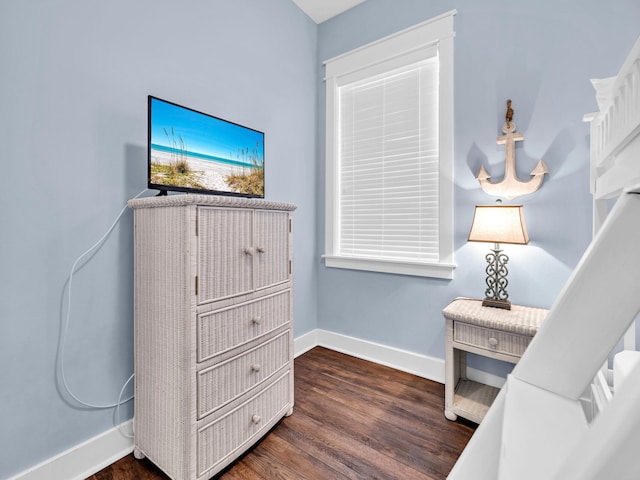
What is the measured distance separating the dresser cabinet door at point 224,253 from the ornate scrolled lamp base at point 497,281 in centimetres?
146

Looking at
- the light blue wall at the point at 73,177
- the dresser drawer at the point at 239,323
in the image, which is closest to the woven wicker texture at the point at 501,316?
the dresser drawer at the point at 239,323

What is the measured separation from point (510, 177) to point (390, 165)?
87 centimetres

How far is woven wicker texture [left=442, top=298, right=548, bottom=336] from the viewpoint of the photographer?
1563mm

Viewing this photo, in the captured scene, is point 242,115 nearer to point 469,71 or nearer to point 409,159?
point 409,159

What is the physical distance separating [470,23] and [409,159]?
37.6 inches

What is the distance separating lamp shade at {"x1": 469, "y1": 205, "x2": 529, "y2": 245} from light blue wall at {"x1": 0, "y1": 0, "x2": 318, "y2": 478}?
6.02 ft

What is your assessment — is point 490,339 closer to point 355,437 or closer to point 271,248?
point 355,437

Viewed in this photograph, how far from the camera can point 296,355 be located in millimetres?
2619

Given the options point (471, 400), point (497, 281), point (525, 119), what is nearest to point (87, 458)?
point (471, 400)

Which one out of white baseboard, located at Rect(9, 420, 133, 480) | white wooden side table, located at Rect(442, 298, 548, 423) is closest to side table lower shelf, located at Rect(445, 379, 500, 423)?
white wooden side table, located at Rect(442, 298, 548, 423)

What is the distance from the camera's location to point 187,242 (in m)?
1.23

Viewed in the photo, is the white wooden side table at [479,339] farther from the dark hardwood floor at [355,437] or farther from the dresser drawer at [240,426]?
the dresser drawer at [240,426]

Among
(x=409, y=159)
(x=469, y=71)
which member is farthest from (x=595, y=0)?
(x=409, y=159)

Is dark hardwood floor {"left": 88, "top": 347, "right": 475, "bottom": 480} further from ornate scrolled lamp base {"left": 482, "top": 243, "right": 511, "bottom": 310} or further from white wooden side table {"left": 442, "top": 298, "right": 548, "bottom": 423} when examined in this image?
ornate scrolled lamp base {"left": 482, "top": 243, "right": 511, "bottom": 310}
